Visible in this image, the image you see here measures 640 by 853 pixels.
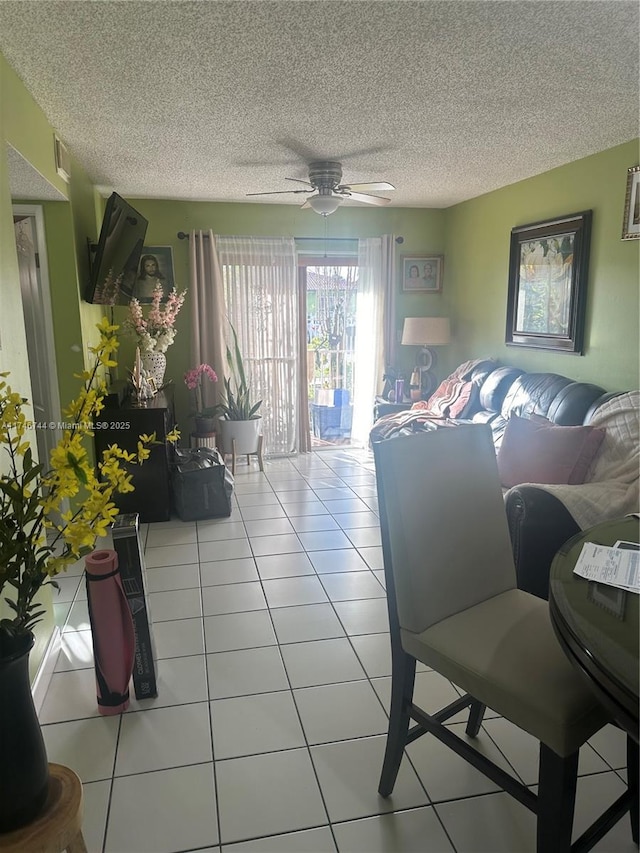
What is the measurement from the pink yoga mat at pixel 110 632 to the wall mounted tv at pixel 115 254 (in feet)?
7.04

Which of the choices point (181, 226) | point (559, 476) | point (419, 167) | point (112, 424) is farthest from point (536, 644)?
point (181, 226)

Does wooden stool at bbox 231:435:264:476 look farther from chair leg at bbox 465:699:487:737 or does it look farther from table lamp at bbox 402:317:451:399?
chair leg at bbox 465:699:487:737

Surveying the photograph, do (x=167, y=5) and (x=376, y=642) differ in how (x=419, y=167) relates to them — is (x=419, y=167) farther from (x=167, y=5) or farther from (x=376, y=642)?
Result: (x=376, y=642)

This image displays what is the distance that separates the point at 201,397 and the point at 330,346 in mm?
1447

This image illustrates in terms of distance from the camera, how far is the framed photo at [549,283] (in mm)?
3943

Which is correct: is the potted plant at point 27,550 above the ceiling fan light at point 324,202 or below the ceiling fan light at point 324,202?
below

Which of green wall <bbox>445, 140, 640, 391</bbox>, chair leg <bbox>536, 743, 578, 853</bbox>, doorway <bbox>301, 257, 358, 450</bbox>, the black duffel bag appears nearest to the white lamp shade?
green wall <bbox>445, 140, 640, 391</bbox>

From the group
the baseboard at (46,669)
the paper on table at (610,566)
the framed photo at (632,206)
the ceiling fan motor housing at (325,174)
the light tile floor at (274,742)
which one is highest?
the ceiling fan motor housing at (325,174)

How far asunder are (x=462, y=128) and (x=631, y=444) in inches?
75.8

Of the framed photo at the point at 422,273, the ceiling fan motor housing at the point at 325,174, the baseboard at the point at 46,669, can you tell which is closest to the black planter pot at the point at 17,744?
the baseboard at the point at 46,669

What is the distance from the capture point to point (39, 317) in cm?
A: 366

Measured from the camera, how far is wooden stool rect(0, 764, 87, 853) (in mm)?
1228

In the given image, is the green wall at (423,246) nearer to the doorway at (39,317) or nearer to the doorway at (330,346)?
the doorway at (39,317)

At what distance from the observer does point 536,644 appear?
61.0 inches
